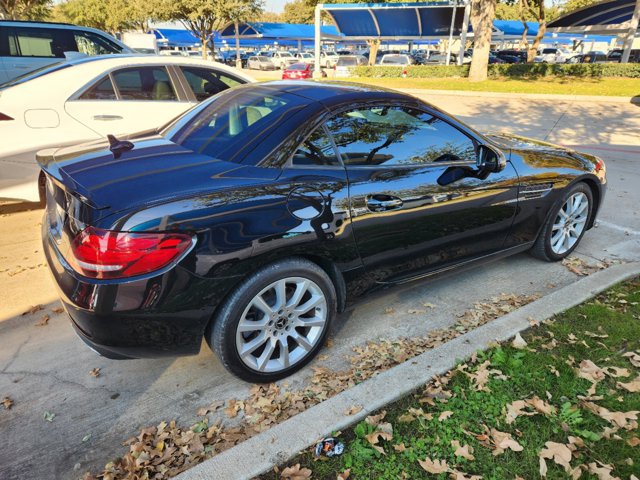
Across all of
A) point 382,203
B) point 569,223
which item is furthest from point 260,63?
point 382,203

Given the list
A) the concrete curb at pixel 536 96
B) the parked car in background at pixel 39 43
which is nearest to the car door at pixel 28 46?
the parked car in background at pixel 39 43

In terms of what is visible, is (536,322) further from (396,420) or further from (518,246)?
(396,420)

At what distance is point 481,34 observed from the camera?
19.8 meters

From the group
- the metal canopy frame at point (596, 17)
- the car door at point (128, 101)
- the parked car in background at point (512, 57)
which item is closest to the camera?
the car door at point (128, 101)

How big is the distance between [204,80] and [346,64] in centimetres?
3045

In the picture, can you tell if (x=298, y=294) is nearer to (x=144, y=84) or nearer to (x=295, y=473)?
(x=295, y=473)

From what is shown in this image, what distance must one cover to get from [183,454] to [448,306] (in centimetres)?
219

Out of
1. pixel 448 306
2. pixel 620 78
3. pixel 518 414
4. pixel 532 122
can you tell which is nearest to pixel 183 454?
pixel 518 414

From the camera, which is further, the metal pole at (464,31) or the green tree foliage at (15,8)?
the metal pole at (464,31)

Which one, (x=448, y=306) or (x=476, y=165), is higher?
(x=476, y=165)

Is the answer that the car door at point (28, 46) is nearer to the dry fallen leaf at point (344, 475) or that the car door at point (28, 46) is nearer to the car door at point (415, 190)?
the car door at point (415, 190)

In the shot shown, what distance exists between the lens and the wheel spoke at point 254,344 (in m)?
2.46

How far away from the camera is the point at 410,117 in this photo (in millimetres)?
3158

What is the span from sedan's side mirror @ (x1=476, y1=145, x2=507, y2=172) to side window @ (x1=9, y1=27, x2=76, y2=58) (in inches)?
296
